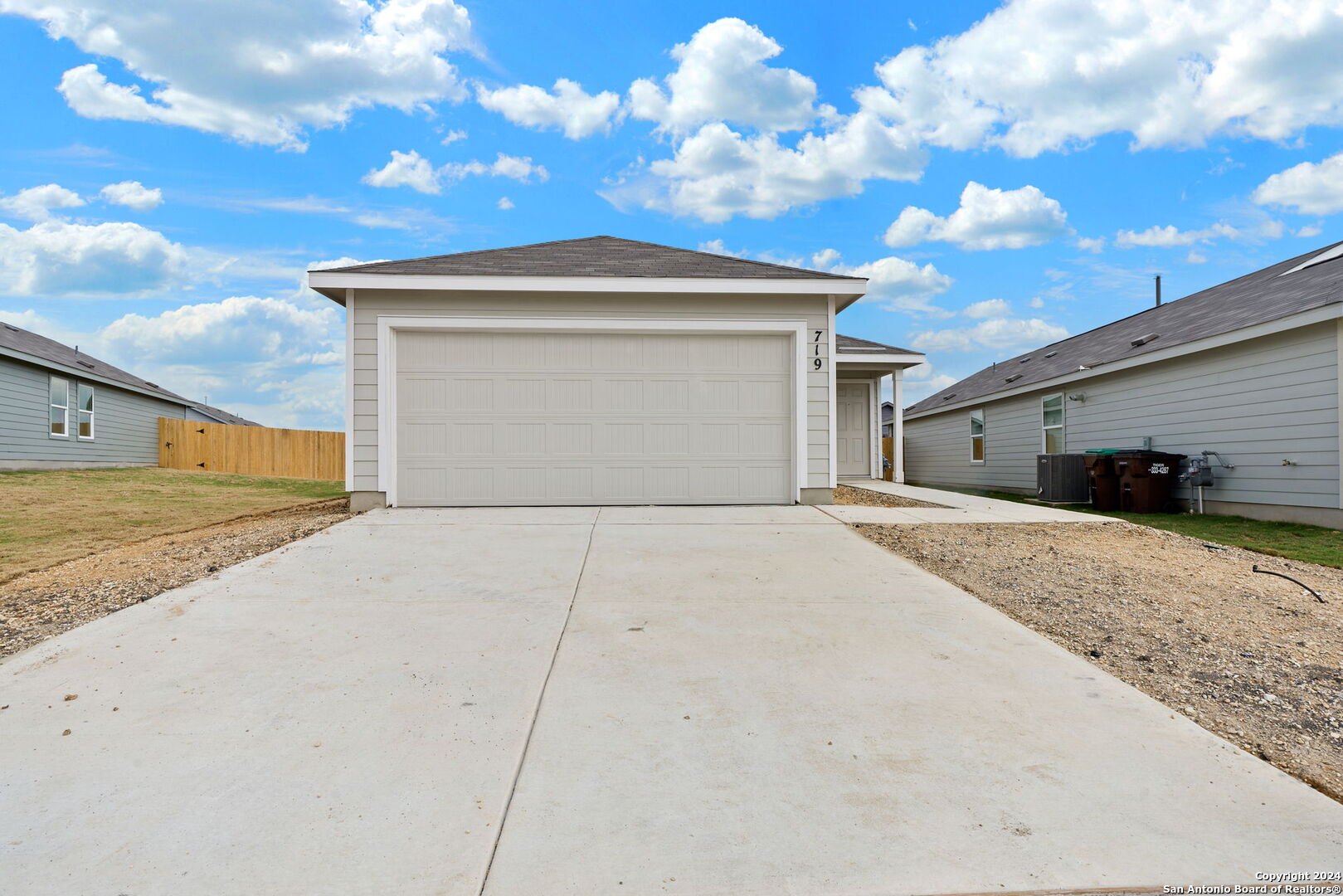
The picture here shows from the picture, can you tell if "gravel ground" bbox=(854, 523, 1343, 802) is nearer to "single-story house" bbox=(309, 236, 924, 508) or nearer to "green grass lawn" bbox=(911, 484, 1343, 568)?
"green grass lawn" bbox=(911, 484, 1343, 568)

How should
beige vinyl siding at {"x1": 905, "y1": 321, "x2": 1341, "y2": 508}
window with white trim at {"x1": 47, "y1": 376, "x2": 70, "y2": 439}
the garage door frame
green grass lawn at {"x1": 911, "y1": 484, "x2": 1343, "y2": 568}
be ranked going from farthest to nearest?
window with white trim at {"x1": 47, "y1": 376, "x2": 70, "y2": 439} → beige vinyl siding at {"x1": 905, "y1": 321, "x2": 1341, "y2": 508} → the garage door frame → green grass lawn at {"x1": 911, "y1": 484, "x2": 1343, "y2": 568}

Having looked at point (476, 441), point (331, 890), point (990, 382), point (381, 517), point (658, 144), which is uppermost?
point (658, 144)

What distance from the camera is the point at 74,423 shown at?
1959 centimetres

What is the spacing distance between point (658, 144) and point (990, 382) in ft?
40.3

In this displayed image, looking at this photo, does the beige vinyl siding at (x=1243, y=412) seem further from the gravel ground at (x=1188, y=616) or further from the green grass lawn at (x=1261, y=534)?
the gravel ground at (x=1188, y=616)

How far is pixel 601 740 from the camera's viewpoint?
2.95 metres

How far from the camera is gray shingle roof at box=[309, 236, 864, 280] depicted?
9.71 metres

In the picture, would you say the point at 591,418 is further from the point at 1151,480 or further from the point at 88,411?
the point at 88,411

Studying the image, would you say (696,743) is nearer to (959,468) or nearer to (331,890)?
(331,890)

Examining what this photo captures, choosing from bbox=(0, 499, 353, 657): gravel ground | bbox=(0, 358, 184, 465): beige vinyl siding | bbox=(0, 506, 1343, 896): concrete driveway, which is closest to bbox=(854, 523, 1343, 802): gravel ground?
bbox=(0, 506, 1343, 896): concrete driveway

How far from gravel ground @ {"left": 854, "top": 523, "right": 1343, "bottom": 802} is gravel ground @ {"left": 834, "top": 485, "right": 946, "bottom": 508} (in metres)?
2.49

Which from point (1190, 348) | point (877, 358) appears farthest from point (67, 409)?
point (1190, 348)

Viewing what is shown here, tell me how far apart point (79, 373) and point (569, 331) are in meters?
16.5

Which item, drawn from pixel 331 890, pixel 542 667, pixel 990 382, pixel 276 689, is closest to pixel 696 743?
pixel 542 667
